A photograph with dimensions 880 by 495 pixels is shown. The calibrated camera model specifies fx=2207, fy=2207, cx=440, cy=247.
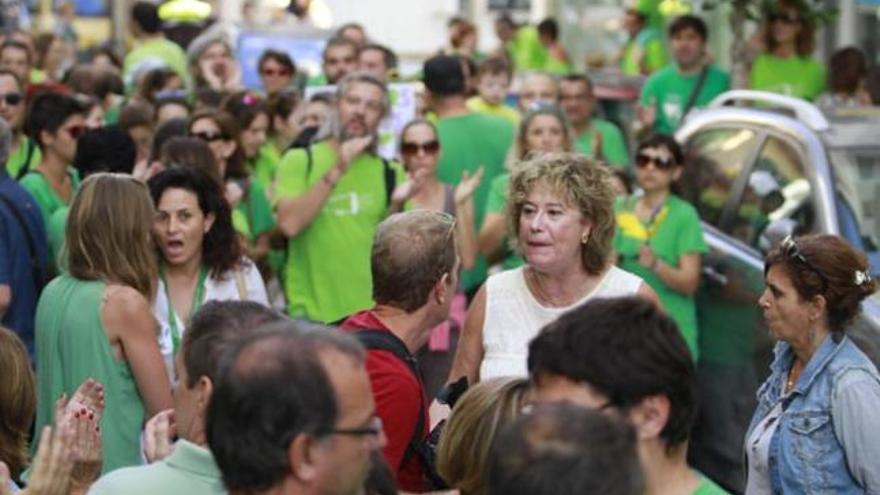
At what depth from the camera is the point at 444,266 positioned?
21.8ft

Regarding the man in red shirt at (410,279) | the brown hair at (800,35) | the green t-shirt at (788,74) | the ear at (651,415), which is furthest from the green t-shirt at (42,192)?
the brown hair at (800,35)

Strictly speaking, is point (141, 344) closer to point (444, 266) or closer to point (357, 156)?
point (444, 266)

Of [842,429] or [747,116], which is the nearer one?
[842,429]

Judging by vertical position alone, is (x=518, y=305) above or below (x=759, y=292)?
above

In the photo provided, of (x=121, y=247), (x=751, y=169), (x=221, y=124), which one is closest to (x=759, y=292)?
(x=751, y=169)

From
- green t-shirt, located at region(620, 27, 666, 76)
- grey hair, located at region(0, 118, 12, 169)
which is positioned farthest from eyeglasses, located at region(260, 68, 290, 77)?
grey hair, located at region(0, 118, 12, 169)

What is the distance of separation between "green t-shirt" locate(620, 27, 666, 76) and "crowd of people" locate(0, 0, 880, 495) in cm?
434

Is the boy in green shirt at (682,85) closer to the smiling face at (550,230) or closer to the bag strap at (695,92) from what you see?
the bag strap at (695,92)

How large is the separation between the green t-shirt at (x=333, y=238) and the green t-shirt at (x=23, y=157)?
142 centimetres

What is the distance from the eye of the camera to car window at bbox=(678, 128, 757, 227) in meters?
11.2

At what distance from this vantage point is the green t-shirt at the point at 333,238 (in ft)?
34.3

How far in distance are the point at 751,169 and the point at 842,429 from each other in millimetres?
4583

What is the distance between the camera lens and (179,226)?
8.52 meters

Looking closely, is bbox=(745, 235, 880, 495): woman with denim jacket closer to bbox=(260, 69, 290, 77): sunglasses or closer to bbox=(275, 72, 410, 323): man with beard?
bbox=(275, 72, 410, 323): man with beard
